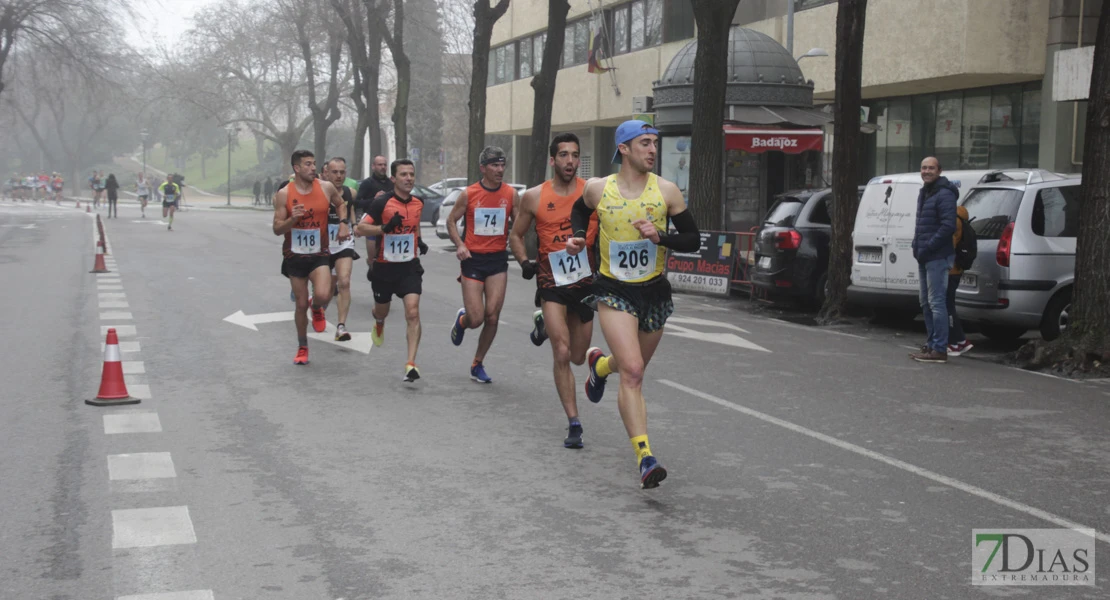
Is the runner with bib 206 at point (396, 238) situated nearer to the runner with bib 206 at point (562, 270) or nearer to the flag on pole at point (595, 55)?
the runner with bib 206 at point (562, 270)

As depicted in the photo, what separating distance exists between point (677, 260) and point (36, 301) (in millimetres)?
9079

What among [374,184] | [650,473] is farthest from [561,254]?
[374,184]

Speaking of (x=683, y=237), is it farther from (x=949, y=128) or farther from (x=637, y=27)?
(x=637, y=27)

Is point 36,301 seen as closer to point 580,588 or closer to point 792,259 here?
point 792,259

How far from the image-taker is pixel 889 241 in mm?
14750

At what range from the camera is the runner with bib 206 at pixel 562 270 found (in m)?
7.73

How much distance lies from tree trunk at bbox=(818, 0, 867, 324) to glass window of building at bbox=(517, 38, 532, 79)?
Result: 108 ft

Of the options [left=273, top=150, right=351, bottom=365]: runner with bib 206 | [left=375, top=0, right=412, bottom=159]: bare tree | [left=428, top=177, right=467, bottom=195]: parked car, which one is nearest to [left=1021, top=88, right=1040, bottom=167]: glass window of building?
[left=273, top=150, right=351, bottom=365]: runner with bib 206

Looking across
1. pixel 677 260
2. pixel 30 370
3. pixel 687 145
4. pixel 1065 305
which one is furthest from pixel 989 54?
pixel 30 370

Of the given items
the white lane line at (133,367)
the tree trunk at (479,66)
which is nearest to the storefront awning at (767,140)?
the tree trunk at (479,66)

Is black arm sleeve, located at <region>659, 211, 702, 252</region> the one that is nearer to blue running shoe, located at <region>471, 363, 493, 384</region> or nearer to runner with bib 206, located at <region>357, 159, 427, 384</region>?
blue running shoe, located at <region>471, 363, 493, 384</region>

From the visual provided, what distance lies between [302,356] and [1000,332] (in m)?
7.27

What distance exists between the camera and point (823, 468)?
24.3 feet

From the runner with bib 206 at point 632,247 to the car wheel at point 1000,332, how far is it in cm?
762
